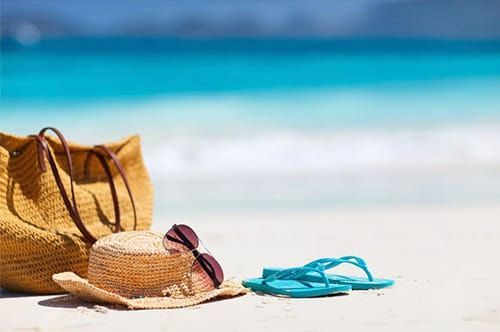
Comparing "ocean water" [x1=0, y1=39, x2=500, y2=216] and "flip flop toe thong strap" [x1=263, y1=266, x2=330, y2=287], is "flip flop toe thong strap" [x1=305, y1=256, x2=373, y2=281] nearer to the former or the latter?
"flip flop toe thong strap" [x1=263, y1=266, x2=330, y2=287]

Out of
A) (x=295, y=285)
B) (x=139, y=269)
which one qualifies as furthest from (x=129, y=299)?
(x=295, y=285)

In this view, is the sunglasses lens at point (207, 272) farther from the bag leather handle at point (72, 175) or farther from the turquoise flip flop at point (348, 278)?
the bag leather handle at point (72, 175)

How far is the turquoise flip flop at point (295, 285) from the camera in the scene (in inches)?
124

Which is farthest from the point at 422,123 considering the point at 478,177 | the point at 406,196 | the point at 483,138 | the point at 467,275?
the point at 467,275

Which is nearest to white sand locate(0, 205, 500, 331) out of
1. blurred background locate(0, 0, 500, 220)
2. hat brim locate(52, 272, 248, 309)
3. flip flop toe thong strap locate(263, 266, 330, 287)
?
hat brim locate(52, 272, 248, 309)

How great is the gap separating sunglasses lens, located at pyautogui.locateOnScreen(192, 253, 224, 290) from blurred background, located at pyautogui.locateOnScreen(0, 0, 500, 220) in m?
2.59

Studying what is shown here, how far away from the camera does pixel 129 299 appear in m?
3.08

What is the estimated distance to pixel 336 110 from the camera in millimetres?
11500

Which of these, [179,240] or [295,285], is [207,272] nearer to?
[179,240]

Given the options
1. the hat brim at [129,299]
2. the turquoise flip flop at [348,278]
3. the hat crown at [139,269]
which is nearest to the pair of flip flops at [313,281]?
the turquoise flip flop at [348,278]

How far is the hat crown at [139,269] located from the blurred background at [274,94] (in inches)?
104

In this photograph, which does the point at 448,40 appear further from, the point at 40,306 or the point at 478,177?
the point at 40,306

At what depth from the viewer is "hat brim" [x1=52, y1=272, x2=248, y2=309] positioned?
3.02m

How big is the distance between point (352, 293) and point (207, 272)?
0.48m
